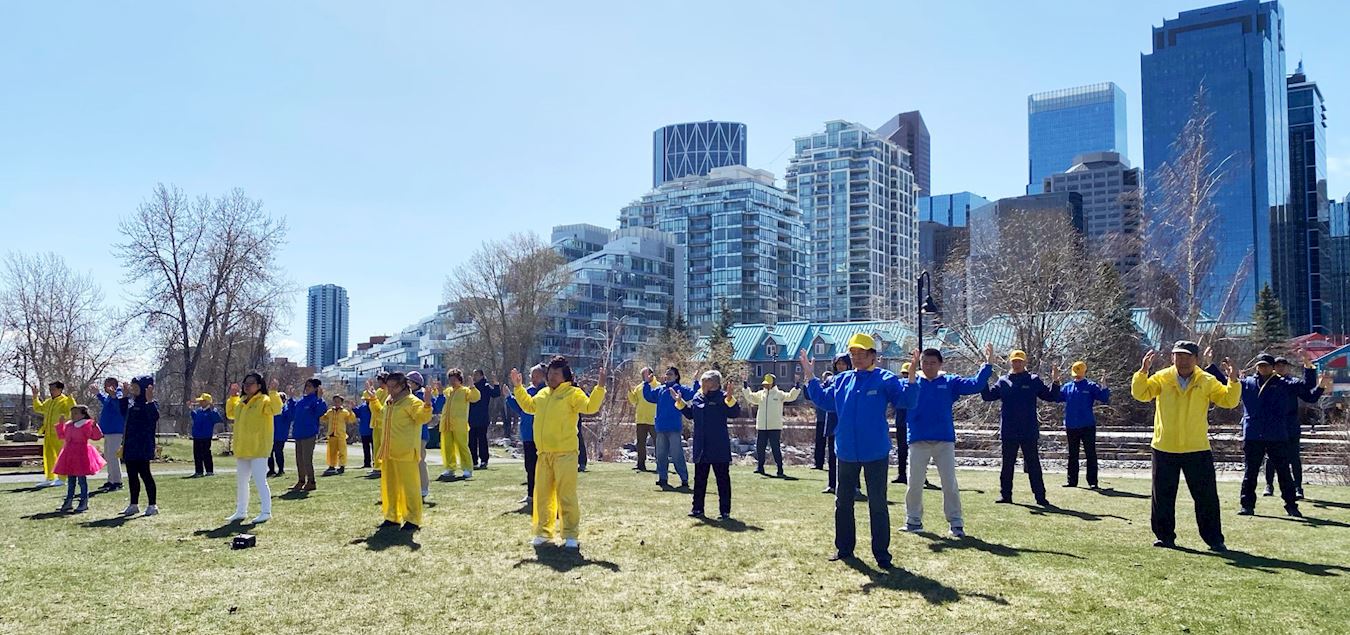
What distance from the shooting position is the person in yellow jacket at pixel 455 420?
16094 mm

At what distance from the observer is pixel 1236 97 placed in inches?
6491

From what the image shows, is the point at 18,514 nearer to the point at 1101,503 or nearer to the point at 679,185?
the point at 1101,503

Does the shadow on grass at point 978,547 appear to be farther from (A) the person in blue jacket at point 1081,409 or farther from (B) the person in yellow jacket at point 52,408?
(B) the person in yellow jacket at point 52,408

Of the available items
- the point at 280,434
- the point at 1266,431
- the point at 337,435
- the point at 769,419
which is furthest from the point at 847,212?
the point at 1266,431

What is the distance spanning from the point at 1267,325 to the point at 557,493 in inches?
2267

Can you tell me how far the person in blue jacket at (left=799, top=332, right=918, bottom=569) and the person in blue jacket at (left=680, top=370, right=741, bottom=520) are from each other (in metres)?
2.90

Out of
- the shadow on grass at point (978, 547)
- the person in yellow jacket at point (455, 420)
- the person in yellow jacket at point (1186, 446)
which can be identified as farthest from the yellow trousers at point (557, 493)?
the person in yellow jacket at point (455, 420)

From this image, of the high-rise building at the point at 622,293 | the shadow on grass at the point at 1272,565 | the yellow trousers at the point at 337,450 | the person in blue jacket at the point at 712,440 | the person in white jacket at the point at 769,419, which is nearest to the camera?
the shadow on grass at the point at 1272,565

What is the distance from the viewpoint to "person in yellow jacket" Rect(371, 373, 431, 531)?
10.6 meters

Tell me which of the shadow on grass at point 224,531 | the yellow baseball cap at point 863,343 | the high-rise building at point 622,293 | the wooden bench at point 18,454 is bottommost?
the wooden bench at point 18,454

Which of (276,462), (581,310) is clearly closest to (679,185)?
(581,310)

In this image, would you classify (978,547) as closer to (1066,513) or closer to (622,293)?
(1066,513)

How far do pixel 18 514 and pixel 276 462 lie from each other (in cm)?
680

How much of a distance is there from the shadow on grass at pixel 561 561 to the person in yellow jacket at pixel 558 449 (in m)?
0.18
